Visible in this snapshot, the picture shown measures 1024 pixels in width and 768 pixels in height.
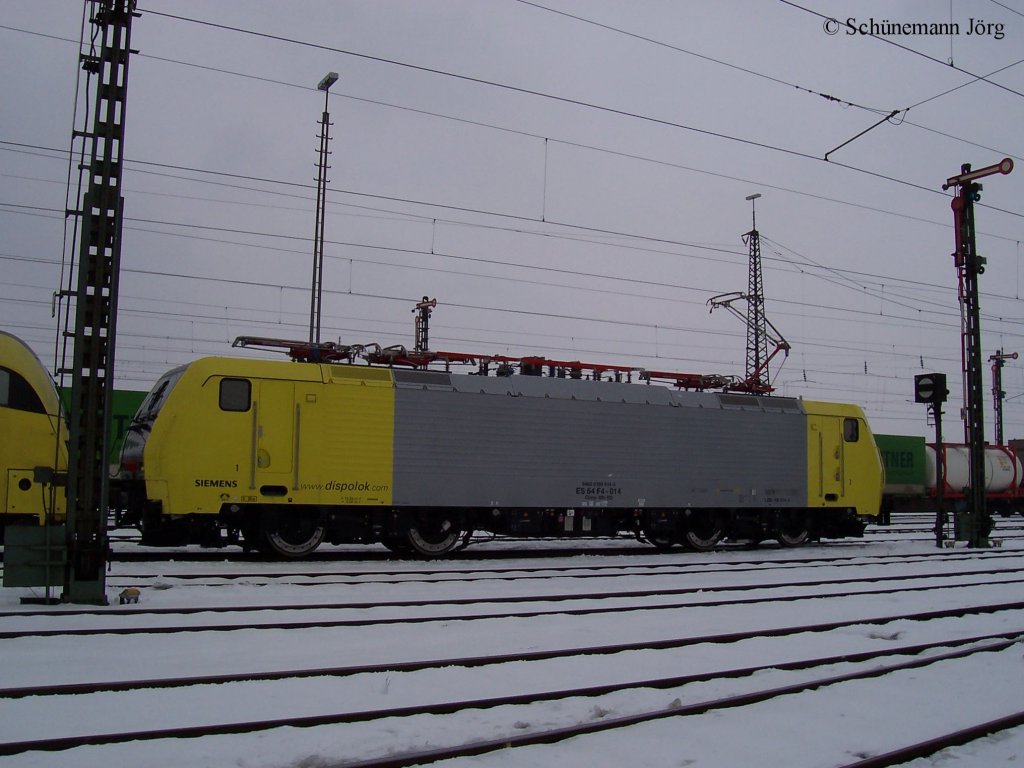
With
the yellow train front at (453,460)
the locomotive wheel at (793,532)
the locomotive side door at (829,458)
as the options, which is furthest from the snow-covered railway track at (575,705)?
the locomotive side door at (829,458)

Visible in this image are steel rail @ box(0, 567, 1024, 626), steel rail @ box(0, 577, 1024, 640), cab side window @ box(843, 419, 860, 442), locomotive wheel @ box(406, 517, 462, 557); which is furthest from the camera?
cab side window @ box(843, 419, 860, 442)

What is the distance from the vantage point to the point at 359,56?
14469mm

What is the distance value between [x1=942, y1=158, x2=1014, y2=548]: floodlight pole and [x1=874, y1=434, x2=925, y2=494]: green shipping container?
12.6m

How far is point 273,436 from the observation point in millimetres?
14086

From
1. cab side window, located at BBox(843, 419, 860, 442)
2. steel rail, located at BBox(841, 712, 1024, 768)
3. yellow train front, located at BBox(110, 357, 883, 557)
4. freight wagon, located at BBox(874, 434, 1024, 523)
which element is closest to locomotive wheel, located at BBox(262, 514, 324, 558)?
yellow train front, located at BBox(110, 357, 883, 557)

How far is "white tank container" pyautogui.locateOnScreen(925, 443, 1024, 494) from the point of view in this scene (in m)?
30.6

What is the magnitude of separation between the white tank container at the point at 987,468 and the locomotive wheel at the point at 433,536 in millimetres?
21655

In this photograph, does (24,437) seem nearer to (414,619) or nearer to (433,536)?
(433,536)

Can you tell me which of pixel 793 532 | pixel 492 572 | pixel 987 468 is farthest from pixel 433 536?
pixel 987 468

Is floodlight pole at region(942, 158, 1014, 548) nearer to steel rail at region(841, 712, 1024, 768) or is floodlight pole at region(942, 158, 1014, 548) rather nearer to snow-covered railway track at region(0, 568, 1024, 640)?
snow-covered railway track at region(0, 568, 1024, 640)

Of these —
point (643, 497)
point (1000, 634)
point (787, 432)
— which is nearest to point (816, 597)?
point (1000, 634)

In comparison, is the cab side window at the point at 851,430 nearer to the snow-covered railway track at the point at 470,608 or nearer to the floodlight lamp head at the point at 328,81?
the snow-covered railway track at the point at 470,608

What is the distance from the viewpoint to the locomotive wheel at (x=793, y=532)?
1911 centimetres

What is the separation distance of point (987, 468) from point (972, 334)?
14203 mm
